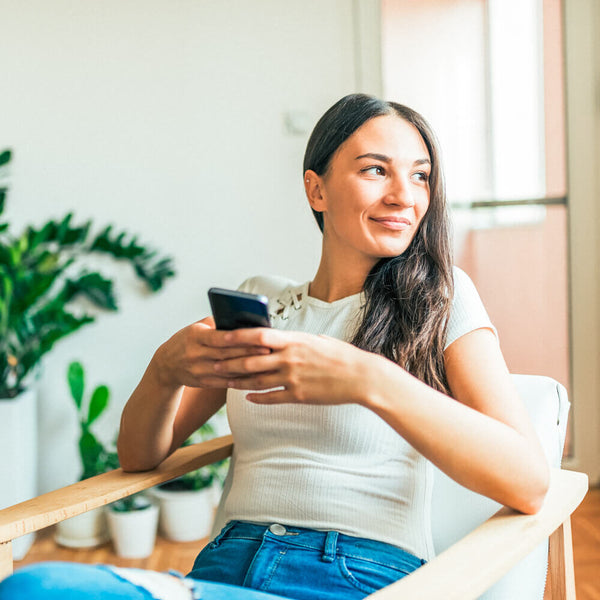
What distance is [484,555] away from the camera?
96 centimetres

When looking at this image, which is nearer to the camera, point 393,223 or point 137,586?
point 137,586

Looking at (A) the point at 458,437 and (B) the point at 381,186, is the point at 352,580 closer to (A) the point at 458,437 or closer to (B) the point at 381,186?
(A) the point at 458,437

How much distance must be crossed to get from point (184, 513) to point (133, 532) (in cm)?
22

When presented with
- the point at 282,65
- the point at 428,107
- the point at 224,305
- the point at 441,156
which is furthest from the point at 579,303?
the point at 224,305

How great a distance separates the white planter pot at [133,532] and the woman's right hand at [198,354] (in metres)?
1.72

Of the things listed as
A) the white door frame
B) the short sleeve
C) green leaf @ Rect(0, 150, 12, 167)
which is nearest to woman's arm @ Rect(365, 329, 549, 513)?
the short sleeve

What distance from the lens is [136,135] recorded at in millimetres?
3164

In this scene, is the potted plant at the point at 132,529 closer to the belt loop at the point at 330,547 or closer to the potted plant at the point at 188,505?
the potted plant at the point at 188,505

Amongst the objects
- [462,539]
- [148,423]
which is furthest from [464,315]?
[148,423]

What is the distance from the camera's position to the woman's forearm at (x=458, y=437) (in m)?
0.98

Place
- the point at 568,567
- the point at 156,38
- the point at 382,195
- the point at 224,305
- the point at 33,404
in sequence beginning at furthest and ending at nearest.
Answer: the point at 156,38, the point at 33,404, the point at 382,195, the point at 568,567, the point at 224,305

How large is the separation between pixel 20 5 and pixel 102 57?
15.6 inches

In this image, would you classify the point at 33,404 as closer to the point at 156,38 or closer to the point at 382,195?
the point at 156,38

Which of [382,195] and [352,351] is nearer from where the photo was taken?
[352,351]
